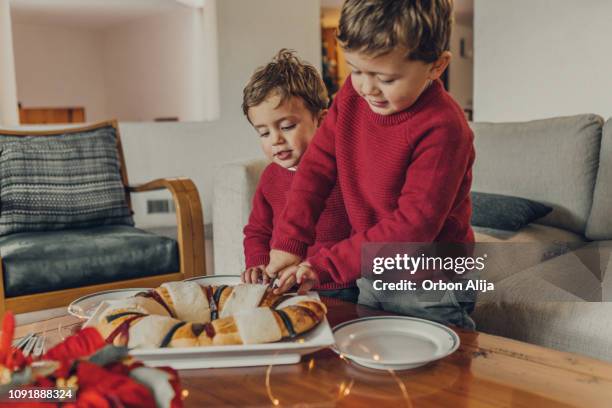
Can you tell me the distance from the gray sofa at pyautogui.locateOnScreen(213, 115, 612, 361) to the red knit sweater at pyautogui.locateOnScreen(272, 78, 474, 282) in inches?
16.6

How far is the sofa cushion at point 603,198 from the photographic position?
212 cm

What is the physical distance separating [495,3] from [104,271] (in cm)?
255

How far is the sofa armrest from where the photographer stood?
6.61 feet

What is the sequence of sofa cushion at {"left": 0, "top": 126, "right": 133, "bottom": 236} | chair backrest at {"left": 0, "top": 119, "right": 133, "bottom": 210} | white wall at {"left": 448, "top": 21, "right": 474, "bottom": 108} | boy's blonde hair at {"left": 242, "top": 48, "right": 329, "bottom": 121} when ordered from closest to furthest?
boy's blonde hair at {"left": 242, "top": 48, "right": 329, "bottom": 121} < sofa cushion at {"left": 0, "top": 126, "right": 133, "bottom": 236} < chair backrest at {"left": 0, "top": 119, "right": 133, "bottom": 210} < white wall at {"left": 448, "top": 21, "right": 474, "bottom": 108}

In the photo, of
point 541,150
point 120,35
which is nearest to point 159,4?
point 120,35

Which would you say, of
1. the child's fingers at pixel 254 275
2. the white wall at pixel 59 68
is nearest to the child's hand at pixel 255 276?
the child's fingers at pixel 254 275

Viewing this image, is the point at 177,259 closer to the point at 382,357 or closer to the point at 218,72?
the point at 382,357

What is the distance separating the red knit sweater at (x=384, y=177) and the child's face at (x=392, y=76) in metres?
0.06

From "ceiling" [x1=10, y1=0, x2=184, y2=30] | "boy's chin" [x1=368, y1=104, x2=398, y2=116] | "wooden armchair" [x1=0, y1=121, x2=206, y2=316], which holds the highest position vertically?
"ceiling" [x1=10, y1=0, x2=184, y2=30]

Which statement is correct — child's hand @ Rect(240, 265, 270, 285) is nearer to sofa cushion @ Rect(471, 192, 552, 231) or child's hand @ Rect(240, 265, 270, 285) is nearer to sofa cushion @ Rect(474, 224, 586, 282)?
sofa cushion @ Rect(474, 224, 586, 282)

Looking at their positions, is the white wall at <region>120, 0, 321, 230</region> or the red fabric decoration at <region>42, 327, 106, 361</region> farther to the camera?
the white wall at <region>120, 0, 321, 230</region>

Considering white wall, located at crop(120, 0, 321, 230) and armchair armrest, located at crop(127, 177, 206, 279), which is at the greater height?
white wall, located at crop(120, 0, 321, 230)

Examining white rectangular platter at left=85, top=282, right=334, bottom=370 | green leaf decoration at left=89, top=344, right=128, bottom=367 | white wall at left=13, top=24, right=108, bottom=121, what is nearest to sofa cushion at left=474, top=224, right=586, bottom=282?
white rectangular platter at left=85, top=282, right=334, bottom=370

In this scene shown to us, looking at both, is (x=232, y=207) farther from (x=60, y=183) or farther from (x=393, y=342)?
(x=393, y=342)
